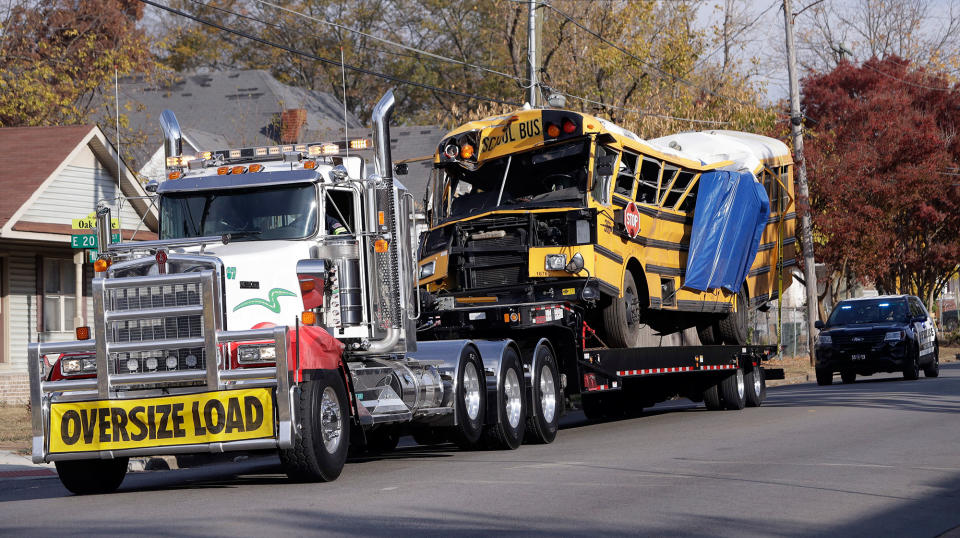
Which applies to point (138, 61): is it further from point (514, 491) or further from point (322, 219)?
point (514, 491)

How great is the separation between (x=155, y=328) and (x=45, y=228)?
14981 millimetres

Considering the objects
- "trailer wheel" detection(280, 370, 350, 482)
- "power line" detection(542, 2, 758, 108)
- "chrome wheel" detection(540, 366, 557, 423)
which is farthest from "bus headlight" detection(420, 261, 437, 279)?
"power line" detection(542, 2, 758, 108)

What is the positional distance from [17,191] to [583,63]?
1860cm

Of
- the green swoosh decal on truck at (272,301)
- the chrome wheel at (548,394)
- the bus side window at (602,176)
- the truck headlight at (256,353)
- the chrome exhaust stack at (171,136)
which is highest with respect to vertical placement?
the chrome exhaust stack at (171,136)

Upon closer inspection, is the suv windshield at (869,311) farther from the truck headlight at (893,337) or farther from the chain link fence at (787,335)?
the chain link fence at (787,335)

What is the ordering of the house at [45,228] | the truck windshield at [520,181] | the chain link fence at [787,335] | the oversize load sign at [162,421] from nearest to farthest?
the oversize load sign at [162,421] < the truck windshield at [520,181] < the house at [45,228] < the chain link fence at [787,335]

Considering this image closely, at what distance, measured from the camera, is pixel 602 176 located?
16.1 metres

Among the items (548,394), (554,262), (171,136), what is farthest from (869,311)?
(171,136)

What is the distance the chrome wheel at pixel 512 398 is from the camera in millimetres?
14898

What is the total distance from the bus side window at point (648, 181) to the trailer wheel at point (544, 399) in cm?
286

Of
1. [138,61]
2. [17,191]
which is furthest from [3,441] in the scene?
[138,61]

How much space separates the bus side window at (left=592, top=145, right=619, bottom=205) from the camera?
1595 cm

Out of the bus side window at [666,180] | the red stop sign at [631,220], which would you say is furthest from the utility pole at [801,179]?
the red stop sign at [631,220]

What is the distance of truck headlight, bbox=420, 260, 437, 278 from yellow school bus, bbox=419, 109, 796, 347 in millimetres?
18
